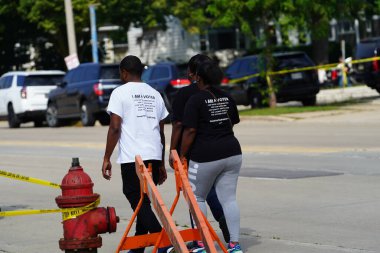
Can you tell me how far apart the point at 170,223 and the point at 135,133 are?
1618 mm

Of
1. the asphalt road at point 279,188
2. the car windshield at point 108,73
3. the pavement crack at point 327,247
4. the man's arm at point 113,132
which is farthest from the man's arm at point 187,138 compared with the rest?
the car windshield at point 108,73

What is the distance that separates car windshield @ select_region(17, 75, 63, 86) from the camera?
36.2 metres

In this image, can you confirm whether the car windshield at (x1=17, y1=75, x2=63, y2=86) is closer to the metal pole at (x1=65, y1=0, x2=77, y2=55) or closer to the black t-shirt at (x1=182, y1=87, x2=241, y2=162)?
the metal pole at (x1=65, y1=0, x2=77, y2=55)

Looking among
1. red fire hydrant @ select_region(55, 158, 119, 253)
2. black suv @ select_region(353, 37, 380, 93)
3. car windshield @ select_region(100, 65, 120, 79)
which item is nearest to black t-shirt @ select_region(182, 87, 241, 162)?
red fire hydrant @ select_region(55, 158, 119, 253)

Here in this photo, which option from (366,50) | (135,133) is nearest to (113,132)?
(135,133)

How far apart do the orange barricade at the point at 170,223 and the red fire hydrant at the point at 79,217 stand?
0.42 meters

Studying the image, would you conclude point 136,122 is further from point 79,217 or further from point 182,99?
point 79,217

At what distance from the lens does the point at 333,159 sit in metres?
17.8

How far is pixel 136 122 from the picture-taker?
28.7 ft

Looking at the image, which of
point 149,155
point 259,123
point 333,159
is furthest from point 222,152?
point 259,123

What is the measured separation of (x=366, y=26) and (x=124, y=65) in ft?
197

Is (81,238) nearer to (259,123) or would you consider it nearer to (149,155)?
(149,155)

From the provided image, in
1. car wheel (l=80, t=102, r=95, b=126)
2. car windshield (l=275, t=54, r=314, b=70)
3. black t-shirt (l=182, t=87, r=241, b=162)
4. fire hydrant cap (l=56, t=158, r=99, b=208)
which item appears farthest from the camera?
car windshield (l=275, t=54, r=314, b=70)

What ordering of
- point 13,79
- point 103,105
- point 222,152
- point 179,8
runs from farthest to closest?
1. point 179,8
2. point 13,79
3. point 103,105
4. point 222,152
